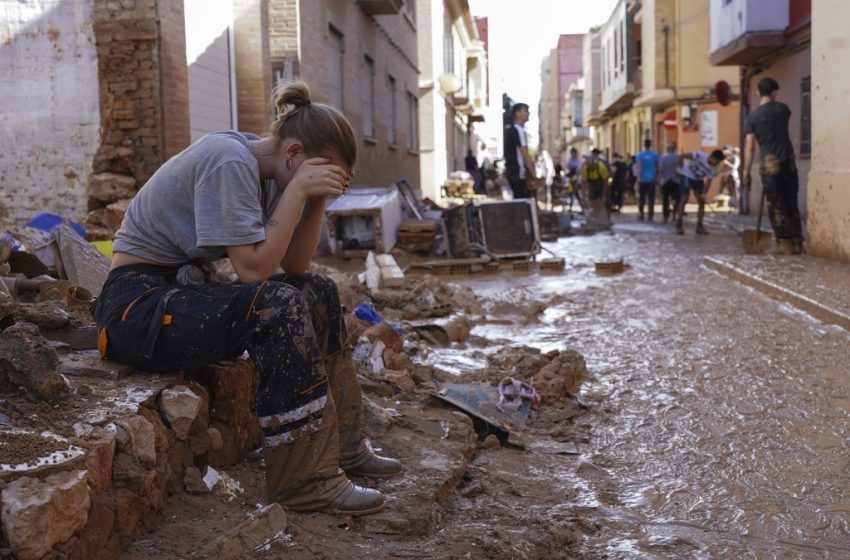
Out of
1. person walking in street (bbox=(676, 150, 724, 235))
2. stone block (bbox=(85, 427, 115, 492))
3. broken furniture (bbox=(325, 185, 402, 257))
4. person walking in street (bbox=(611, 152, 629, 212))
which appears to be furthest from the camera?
person walking in street (bbox=(611, 152, 629, 212))

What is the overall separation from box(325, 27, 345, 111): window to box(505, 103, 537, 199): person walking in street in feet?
11.4

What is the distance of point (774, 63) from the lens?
766 inches

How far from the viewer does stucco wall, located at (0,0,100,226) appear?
344 inches

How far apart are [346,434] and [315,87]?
1081 centimetres

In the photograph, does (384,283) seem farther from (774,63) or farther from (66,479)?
(774,63)

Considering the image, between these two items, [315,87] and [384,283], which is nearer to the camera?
[384,283]

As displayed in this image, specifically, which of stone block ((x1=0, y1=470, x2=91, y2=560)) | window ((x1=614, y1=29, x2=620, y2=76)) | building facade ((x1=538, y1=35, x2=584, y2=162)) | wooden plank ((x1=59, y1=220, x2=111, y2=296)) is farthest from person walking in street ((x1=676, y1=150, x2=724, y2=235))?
building facade ((x1=538, y1=35, x2=584, y2=162))

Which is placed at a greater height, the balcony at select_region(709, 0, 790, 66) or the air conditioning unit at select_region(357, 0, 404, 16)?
the air conditioning unit at select_region(357, 0, 404, 16)

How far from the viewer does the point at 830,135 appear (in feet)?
33.9

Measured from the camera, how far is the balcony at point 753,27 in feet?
59.3

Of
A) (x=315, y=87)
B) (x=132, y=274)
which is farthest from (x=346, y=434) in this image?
(x=315, y=87)

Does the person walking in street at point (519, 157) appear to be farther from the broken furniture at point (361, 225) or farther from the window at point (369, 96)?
the window at point (369, 96)

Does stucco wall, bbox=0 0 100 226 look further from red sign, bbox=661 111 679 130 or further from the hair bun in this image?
red sign, bbox=661 111 679 130

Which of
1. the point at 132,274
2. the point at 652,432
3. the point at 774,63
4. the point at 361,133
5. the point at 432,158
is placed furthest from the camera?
the point at 432,158
